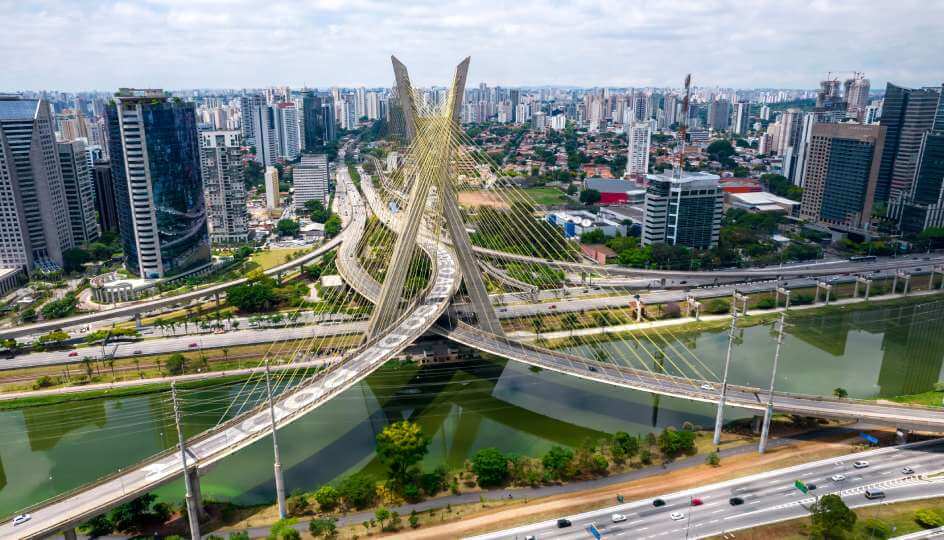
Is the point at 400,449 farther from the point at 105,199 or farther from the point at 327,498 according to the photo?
the point at 105,199

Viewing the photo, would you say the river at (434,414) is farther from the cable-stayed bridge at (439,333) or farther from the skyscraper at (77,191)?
the skyscraper at (77,191)

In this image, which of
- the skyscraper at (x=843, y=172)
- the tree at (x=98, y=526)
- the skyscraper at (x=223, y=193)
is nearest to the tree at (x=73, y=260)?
the skyscraper at (x=223, y=193)

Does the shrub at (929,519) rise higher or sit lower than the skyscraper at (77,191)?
lower

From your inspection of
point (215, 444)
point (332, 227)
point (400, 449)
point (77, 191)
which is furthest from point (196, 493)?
point (77, 191)

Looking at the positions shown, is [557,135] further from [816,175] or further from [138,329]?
[138,329]

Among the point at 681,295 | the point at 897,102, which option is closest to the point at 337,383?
the point at 681,295

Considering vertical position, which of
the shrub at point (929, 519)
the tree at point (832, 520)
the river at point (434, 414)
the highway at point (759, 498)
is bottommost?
the river at point (434, 414)
